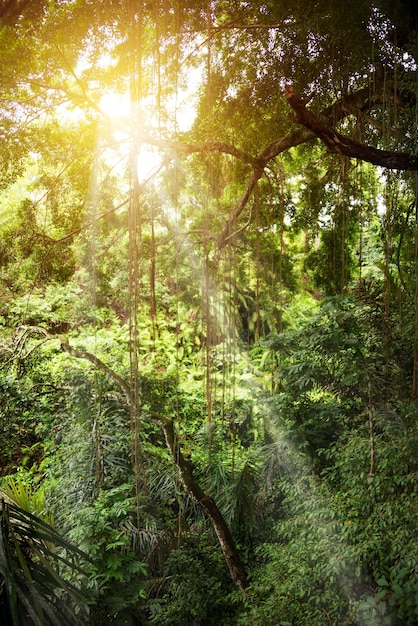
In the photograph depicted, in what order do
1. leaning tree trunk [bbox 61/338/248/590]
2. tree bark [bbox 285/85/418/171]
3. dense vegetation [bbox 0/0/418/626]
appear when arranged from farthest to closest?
leaning tree trunk [bbox 61/338/248/590]
dense vegetation [bbox 0/0/418/626]
tree bark [bbox 285/85/418/171]

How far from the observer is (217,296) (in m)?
3.90

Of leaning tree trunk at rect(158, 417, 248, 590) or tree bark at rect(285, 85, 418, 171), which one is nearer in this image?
tree bark at rect(285, 85, 418, 171)

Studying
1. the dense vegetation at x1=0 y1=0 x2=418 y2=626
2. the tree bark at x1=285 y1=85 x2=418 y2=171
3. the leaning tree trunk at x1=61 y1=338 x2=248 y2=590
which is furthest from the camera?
the leaning tree trunk at x1=61 y1=338 x2=248 y2=590

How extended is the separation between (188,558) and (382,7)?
3.60m

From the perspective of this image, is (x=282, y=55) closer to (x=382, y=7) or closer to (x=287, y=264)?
(x=382, y=7)

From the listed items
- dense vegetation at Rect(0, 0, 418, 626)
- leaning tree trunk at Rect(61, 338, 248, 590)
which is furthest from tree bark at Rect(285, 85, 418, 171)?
leaning tree trunk at Rect(61, 338, 248, 590)

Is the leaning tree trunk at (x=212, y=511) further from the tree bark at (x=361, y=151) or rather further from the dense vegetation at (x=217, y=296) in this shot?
the tree bark at (x=361, y=151)

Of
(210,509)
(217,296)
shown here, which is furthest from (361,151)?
(210,509)

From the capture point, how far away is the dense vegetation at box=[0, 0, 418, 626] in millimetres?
2771

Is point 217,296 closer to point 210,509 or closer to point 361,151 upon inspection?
point 210,509

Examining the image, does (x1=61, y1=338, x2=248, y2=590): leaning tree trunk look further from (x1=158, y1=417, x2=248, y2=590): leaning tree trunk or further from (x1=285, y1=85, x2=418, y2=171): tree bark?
(x1=285, y1=85, x2=418, y2=171): tree bark

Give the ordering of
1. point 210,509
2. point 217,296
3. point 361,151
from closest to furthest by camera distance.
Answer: point 361,151, point 210,509, point 217,296

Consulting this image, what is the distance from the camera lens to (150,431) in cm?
446

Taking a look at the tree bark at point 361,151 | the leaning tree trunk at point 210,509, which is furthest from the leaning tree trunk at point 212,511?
the tree bark at point 361,151
